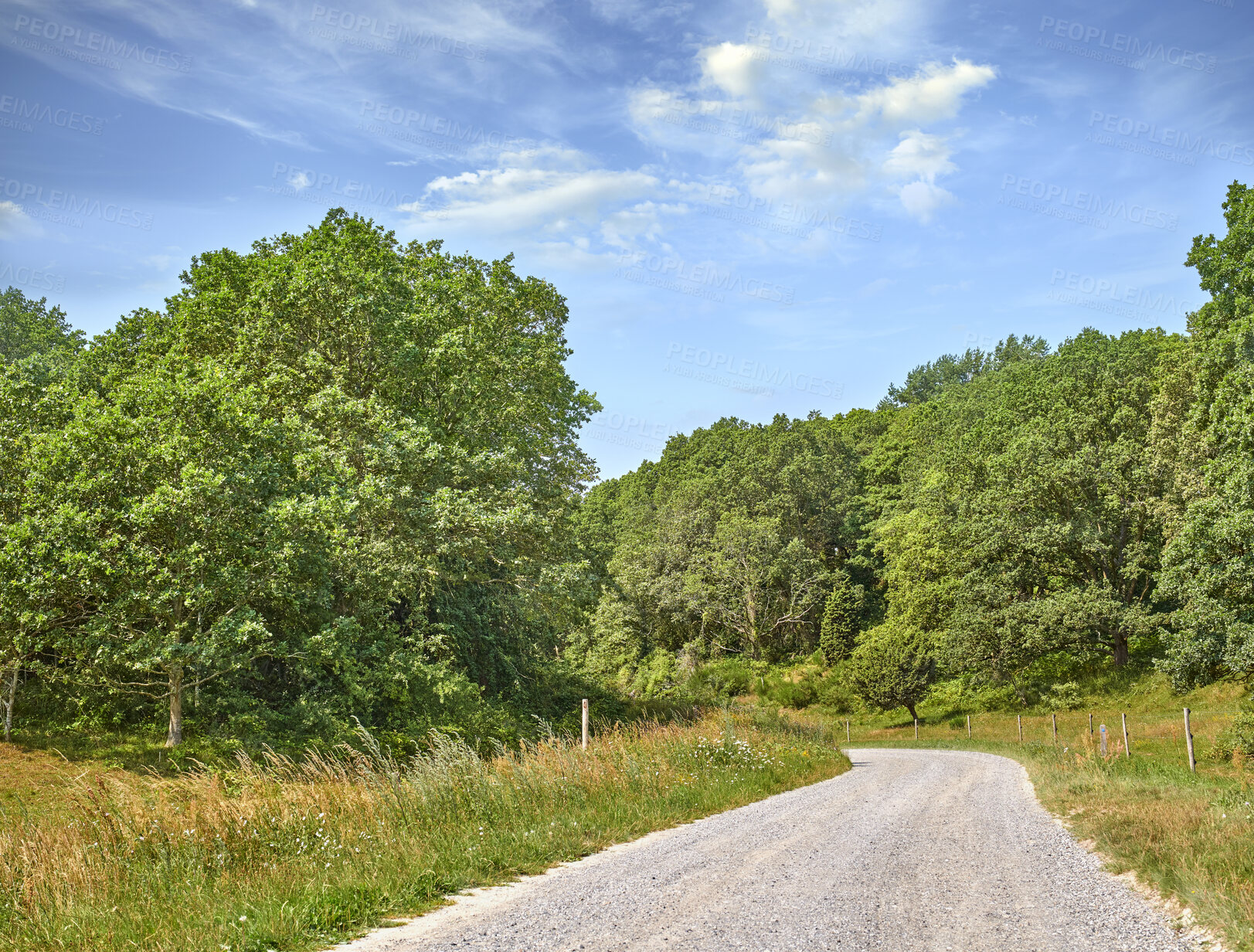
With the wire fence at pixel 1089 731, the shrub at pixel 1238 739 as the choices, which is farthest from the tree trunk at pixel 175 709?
the shrub at pixel 1238 739

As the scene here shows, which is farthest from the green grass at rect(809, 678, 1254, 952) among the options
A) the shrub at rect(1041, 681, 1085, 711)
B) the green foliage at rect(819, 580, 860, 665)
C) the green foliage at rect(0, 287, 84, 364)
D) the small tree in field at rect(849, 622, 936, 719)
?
the green foliage at rect(0, 287, 84, 364)

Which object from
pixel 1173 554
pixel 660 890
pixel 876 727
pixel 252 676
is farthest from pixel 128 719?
pixel 876 727

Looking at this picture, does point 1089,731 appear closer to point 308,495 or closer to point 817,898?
point 817,898

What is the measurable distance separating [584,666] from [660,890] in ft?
148

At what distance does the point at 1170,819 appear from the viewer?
29.6 feet

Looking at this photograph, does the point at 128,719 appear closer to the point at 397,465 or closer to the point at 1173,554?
the point at 397,465

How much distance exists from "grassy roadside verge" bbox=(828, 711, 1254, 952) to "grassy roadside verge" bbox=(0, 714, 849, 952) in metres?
5.24

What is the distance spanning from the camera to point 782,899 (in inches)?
260

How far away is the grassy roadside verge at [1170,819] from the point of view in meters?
6.03

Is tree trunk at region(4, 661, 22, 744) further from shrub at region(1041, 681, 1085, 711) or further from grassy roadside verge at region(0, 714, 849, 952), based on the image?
shrub at region(1041, 681, 1085, 711)

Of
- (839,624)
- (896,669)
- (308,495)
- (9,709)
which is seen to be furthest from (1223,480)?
(839,624)

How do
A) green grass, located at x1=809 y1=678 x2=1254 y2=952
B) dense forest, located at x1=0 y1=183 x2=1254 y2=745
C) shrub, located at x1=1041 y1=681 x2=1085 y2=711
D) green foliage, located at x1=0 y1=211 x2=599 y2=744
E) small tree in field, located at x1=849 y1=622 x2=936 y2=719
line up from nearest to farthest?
1. green grass, located at x1=809 y1=678 x2=1254 y2=952
2. green foliage, located at x1=0 y1=211 x2=599 y2=744
3. dense forest, located at x1=0 y1=183 x2=1254 y2=745
4. shrub, located at x1=1041 y1=681 x2=1085 y2=711
5. small tree in field, located at x1=849 y1=622 x2=936 y2=719

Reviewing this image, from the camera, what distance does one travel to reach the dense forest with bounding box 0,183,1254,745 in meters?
15.5

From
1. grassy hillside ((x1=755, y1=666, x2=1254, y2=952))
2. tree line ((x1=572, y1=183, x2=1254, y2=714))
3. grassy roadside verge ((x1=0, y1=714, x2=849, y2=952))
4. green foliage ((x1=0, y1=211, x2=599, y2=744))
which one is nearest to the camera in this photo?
grassy roadside verge ((x1=0, y1=714, x2=849, y2=952))
